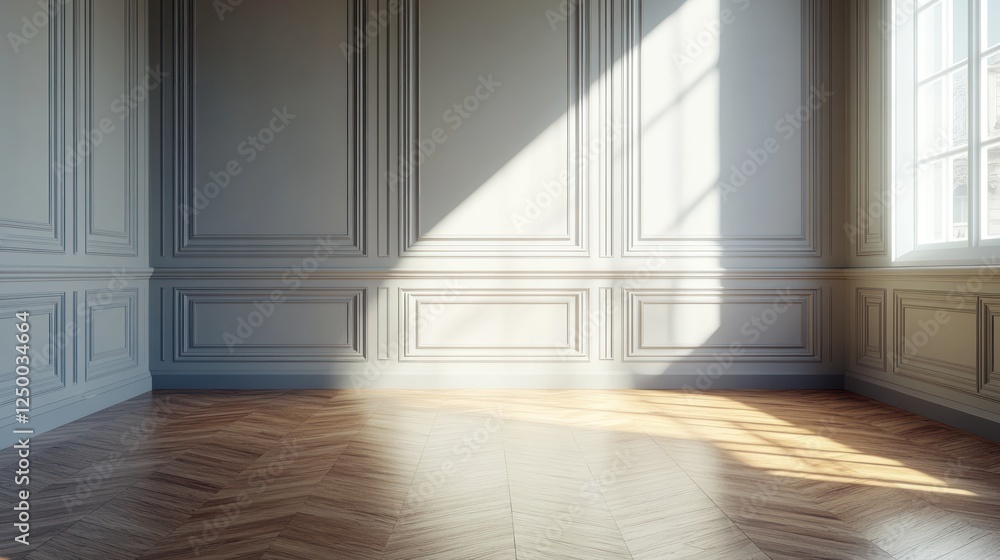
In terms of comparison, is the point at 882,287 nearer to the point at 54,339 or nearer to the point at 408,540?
the point at 408,540

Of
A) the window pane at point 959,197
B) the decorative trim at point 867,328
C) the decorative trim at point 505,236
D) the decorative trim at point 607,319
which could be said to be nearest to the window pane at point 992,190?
the window pane at point 959,197

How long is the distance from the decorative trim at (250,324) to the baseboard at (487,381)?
0.13 metres

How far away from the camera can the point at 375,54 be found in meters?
4.59

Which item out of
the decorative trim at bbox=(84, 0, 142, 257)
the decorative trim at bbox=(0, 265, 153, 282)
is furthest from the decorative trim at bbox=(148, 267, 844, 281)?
the decorative trim at bbox=(84, 0, 142, 257)

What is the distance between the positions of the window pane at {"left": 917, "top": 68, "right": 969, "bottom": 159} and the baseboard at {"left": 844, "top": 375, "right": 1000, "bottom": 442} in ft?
4.97

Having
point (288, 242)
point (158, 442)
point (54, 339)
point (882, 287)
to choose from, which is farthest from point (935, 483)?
point (54, 339)

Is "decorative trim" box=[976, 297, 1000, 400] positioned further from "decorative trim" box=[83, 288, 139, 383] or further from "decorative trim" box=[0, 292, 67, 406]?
"decorative trim" box=[83, 288, 139, 383]

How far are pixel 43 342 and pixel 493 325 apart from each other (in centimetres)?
276

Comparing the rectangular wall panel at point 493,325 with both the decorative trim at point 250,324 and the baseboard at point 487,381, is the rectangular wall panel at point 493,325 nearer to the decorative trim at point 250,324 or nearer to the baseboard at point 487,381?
the baseboard at point 487,381

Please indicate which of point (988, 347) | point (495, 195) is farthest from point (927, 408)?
point (495, 195)

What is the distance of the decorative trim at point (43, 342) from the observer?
3.09m

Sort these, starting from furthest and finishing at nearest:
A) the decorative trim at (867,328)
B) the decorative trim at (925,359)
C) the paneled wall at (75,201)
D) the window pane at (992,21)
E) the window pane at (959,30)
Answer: the decorative trim at (867,328) → the window pane at (959,30) → the decorative trim at (925,359) → the window pane at (992,21) → the paneled wall at (75,201)

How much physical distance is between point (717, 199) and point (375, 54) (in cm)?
277

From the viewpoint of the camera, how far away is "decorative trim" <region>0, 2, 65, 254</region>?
347cm
